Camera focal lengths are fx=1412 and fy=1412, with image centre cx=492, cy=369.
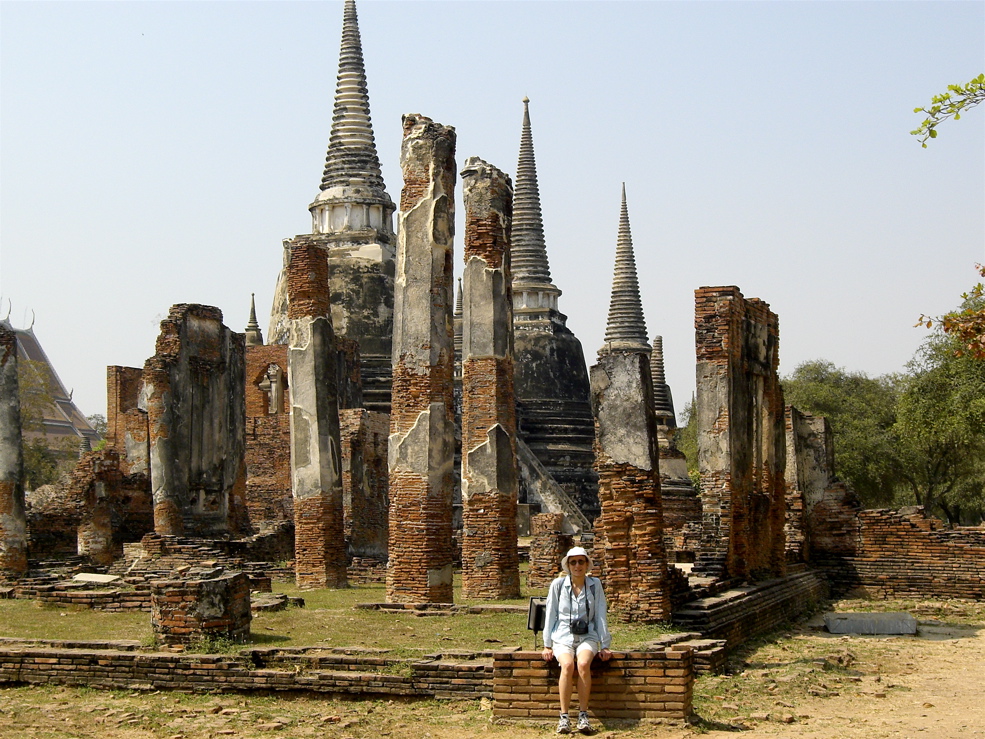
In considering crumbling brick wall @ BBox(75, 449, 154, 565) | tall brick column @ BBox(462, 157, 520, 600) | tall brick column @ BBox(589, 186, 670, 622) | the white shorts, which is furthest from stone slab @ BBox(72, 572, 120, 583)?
the white shorts

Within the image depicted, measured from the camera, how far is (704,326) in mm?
16281

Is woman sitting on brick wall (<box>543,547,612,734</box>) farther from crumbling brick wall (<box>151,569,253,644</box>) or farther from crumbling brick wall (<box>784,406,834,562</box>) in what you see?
crumbling brick wall (<box>784,406,834,562</box>)

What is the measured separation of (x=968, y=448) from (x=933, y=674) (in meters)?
19.0

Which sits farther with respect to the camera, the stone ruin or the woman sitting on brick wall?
the stone ruin

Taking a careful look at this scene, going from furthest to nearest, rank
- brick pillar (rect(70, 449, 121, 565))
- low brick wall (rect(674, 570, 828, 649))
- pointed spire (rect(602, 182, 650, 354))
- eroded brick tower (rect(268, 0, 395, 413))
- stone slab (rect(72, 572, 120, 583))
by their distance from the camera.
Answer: pointed spire (rect(602, 182, 650, 354)), eroded brick tower (rect(268, 0, 395, 413)), brick pillar (rect(70, 449, 121, 565)), stone slab (rect(72, 572, 120, 583)), low brick wall (rect(674, 570, 828, 649))

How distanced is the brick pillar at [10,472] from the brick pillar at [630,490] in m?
8.14

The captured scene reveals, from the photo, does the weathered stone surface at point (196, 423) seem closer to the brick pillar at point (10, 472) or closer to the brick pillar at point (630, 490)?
the brick pillar at point (10, 472)

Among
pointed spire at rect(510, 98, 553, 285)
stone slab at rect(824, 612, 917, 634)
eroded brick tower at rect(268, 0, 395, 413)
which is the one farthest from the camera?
pointed spire at rect(510, 98, 553, 285)

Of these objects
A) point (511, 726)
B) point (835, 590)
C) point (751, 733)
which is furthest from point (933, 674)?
point (835, 590)

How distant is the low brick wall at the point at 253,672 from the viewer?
9445mm

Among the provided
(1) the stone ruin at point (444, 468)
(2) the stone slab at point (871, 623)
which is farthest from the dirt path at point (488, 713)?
(2) the stone slab at point (871, 623)

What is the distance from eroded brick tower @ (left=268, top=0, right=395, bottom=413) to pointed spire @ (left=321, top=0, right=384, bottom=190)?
0.9 inches

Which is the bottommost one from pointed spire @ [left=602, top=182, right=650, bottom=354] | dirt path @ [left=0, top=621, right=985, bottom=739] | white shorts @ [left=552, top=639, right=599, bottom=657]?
dirt path @ [left=0, top=621, right=985, bottom=739]

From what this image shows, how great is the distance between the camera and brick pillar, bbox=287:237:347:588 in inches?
656
